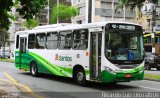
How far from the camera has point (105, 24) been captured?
1706 cm

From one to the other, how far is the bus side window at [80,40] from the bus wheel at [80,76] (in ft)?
3.59

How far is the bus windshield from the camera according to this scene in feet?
55.7

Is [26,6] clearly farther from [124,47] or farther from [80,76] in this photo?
[80,76]

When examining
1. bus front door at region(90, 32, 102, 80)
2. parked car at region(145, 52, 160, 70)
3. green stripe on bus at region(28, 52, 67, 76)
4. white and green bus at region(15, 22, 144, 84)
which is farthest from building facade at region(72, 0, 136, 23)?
bus front door at region(90, 32, 102, 80)

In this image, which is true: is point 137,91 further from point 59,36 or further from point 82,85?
point 59,36

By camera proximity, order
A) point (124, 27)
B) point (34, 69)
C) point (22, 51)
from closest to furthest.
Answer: point (124, 27) < point (34, 69) < point (22, 51)

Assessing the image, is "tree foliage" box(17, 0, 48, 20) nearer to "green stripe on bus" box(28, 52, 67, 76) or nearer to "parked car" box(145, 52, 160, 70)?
"green stripe on bus" box(28, 52, 67, 76)

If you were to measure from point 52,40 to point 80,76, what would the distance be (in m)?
3.59

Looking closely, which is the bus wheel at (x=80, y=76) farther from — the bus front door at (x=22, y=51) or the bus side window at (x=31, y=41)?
the bus front door at (x=22, y=51)

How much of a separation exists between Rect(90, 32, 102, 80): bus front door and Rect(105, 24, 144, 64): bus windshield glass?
0.49m

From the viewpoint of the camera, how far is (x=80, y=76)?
61.5 feet

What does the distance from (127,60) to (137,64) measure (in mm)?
622

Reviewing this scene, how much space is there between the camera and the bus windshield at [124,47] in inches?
668

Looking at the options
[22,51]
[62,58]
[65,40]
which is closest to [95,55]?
[65,40]
